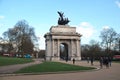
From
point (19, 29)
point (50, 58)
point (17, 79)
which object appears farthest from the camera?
point (19, 29)

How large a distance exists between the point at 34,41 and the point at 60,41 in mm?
12106

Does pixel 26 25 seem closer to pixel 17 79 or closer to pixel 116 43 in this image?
pixel 116 43

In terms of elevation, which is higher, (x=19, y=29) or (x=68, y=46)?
(x=19, y=29)

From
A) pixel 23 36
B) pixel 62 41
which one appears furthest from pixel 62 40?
pixel 23 36

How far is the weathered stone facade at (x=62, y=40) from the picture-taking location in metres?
87.1

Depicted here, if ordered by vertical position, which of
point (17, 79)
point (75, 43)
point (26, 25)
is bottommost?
point (17, 79)

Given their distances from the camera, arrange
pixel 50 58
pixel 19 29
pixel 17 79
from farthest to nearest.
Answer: pixel 19 29 < pixel 50 58 < pixel 17 79

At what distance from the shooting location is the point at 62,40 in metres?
89.1

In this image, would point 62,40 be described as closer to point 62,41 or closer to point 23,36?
point 62,41

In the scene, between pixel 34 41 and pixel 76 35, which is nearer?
pixel 76 35

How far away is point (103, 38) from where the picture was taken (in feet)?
317

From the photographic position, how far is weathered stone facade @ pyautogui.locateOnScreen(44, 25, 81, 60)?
87.1m

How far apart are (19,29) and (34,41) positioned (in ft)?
24.8

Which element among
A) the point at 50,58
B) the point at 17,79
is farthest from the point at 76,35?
the point at 17,79
